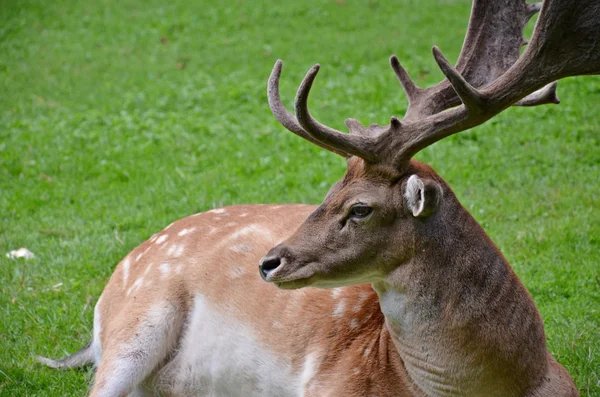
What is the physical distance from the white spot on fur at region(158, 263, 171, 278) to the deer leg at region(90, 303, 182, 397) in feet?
0.68

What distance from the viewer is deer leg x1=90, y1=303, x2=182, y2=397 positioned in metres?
4.57

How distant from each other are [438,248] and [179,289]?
161cm

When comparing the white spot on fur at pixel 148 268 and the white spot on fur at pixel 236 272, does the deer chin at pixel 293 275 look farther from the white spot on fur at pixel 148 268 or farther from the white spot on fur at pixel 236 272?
the white spot on fur at pixel 148 268

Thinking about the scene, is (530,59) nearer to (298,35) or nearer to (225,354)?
(225,354)

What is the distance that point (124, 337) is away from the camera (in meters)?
4.68

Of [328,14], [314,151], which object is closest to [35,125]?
[314,151]

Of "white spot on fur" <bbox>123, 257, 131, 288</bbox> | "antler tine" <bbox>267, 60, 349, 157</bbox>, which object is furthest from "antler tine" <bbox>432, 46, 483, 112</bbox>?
"white spot on fur" <bbox>123, 257, 131, 288</bbox>

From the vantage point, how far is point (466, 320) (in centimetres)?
374

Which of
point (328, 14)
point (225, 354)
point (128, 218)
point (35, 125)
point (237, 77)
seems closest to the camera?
point (225, 354)

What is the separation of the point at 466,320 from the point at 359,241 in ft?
1.77

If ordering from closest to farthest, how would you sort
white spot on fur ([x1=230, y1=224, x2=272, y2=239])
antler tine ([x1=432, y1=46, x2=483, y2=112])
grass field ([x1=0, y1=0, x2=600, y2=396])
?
antler tine ([x1=432, y1=46, x2=483, y2=112]) < white spot on fur ([x1=230, y1=224, x2=272, y2=239]) < grass field ([x1=0, y1=0, x2=600, y2=396])

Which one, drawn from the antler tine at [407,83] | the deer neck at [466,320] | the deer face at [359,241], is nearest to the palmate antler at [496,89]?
the deer face at [359,241]

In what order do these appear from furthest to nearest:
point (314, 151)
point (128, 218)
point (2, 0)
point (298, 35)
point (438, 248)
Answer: point (2, 0) < point (298, 35) < point (314, 151) < point (128, 218) < point (438, 248)

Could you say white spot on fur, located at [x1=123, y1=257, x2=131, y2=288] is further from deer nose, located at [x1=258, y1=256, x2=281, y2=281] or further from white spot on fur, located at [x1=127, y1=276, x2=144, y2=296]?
deer nose, located at [x1=258, y1=256, x2=281, y2=281]
